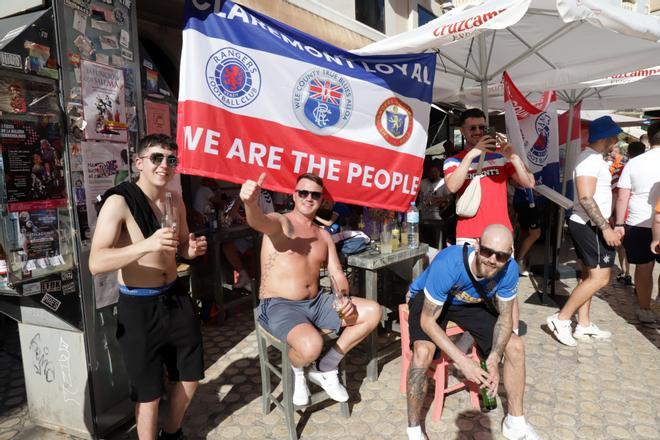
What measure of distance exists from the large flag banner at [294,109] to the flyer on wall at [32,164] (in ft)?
2.44

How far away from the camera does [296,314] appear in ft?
9.77

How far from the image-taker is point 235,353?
164 inches

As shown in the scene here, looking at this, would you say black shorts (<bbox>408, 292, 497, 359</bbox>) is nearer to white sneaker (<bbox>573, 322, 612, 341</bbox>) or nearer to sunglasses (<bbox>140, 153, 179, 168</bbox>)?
sunglasses (<bbox>140, 153, 179, 168</bbox>)

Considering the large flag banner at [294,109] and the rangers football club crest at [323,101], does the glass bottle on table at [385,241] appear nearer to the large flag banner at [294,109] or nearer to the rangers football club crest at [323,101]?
the large flag banner at [294,109]

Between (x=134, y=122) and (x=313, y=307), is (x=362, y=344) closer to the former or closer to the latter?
(x=313, y=307)

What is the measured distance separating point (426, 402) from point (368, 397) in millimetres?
452

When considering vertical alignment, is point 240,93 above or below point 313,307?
above

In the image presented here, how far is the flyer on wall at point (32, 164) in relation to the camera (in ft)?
7.69

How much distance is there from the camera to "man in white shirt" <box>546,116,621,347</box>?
392 centimetres

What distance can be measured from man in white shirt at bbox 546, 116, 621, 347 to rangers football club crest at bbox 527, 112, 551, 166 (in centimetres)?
94

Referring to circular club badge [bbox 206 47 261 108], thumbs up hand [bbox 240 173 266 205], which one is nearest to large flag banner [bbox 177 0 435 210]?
circular club badge [bbox 206 47 261 108]

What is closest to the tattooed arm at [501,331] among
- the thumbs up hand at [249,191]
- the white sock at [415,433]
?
the white sock at [415,433]

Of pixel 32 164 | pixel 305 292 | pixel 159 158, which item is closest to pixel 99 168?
pixel 32 164

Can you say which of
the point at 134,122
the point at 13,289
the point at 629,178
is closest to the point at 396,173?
the point at 134,122
